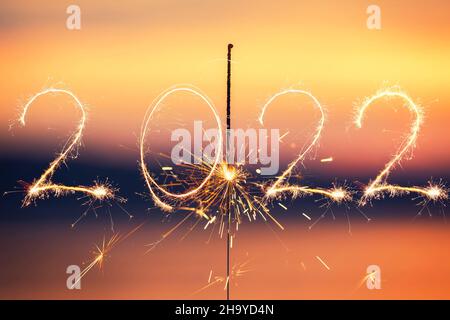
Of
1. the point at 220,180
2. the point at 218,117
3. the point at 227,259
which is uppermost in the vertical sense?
the point at 218,117

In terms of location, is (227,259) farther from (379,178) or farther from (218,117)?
(379,178)

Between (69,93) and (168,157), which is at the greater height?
(69,93)
